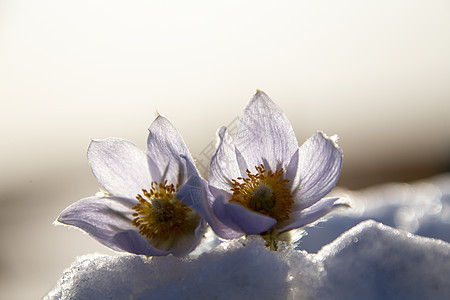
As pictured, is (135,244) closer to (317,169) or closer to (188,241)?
(188,241)

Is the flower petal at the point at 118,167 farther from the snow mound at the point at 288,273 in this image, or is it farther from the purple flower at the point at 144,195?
the snow mound at the point at 288,273

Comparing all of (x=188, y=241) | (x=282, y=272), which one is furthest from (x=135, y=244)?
(x=282, y=272)

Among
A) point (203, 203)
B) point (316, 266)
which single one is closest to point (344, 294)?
point (316, 266)

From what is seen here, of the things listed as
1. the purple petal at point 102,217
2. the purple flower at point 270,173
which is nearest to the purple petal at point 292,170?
the purple flower at point 270,173

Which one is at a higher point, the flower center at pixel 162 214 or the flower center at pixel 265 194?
the flower center at pixel 162 214

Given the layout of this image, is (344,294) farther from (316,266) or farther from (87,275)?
(87,275)
